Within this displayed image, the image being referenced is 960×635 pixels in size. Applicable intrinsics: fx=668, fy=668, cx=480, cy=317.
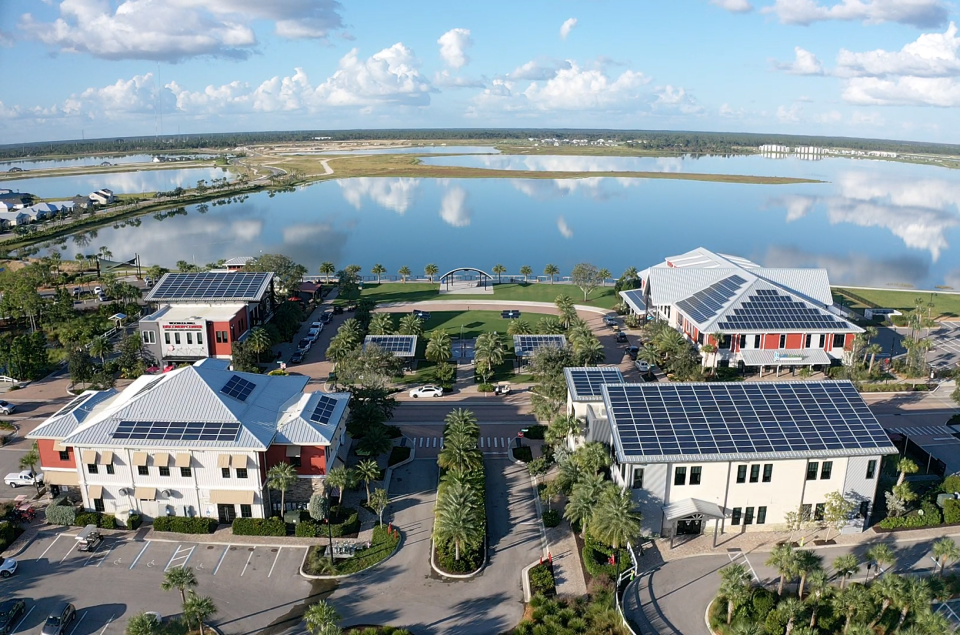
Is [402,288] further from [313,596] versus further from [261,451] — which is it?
[313,596]

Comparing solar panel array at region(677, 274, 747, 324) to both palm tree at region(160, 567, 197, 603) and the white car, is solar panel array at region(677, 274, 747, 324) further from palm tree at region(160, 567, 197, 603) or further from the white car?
palm tree at region(160, 567, 197, 603)

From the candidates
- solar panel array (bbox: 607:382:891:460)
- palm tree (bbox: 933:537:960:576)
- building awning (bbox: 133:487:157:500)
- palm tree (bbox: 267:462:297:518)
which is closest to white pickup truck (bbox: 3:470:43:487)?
building awning (bbox: 133:487:157:500)

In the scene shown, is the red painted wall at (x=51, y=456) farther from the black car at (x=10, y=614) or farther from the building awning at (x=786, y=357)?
the building awning at (x=786, y=357)

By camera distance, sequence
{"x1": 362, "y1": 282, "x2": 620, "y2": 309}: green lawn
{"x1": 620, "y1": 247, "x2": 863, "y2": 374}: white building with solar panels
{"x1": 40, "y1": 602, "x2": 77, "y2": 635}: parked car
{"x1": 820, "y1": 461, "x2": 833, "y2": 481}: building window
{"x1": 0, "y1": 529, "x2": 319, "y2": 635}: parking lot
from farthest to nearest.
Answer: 1. {"x1": 362, "y1": 282, "x2": 620, "y2": 309}: green lawn
2. {"x1": 620, "y1": 247, "x2": 863, "y2": 374}: white building with solar panels
3. {"x1": 820, "y1": 461, "x2": 833, "y2": 481}: building window
4. {"x1": 0, "y1": 529, "x2": 319, "y2": 635}: parking lot
5. {"x1": 40, "y1": 602, "x2": 77, "y2": 635}: parked car

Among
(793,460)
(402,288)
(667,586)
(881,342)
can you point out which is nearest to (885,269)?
(881,342)

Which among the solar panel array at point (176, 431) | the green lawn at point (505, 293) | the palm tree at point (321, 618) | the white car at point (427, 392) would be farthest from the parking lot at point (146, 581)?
the green lawn at point (505, 293)

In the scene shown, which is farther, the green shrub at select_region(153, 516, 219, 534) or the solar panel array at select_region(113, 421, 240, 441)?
the solar panel array at select_region(113, 421, 240, 441)
